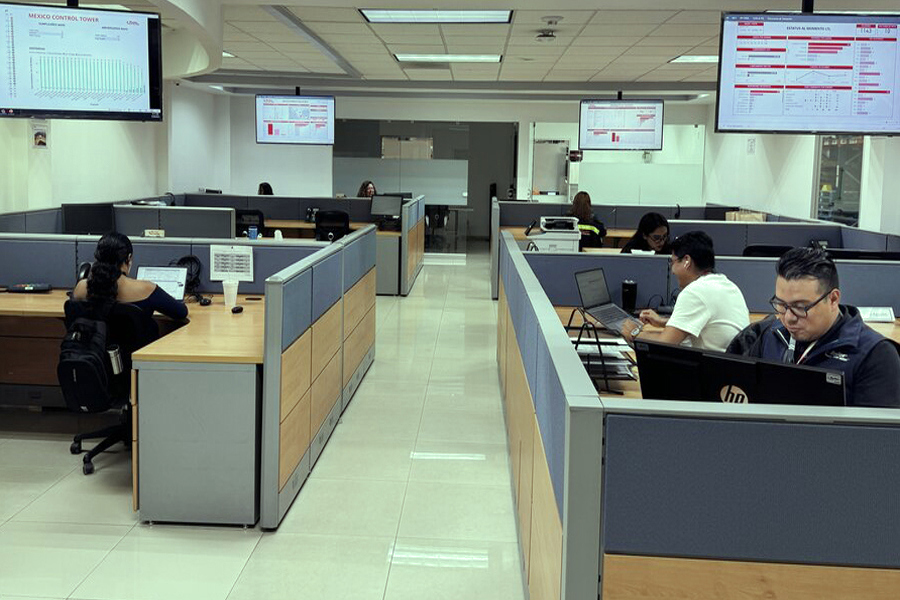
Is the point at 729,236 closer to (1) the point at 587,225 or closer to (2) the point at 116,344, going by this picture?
(1) the point at 587,225

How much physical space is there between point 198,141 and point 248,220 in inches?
151

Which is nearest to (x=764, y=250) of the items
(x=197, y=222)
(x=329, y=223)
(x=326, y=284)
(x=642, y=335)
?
(x=642, y=335)

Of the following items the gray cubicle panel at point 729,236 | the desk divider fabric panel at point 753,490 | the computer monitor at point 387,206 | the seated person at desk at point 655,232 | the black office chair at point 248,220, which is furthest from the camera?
the computer monitor at point 387,206

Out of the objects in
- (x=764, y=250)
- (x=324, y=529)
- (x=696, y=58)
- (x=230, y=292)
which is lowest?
(x=324, y=529)

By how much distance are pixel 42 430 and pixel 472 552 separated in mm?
2802

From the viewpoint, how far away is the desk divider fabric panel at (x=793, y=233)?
27.4 feet

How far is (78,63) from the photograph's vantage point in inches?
183

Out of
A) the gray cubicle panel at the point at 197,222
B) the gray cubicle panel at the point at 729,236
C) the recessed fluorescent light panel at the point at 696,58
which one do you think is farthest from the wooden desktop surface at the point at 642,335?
the recessed fluorescent light panel at the point at 696,58

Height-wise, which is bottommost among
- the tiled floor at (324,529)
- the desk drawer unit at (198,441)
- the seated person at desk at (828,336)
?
the tiled floor at (324,529)

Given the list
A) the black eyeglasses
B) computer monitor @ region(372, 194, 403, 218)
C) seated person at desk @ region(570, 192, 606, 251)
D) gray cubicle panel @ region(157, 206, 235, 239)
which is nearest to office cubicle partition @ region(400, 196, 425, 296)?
computer monitor @ region(372, 194, 403, 218)

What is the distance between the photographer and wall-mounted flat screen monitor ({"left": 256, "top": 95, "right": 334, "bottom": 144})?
10.4 m

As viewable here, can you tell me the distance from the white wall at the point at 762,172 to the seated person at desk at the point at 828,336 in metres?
6.44

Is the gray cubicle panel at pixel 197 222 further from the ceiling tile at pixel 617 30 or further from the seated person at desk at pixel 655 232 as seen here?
the seated person at desk at pixel 655 232

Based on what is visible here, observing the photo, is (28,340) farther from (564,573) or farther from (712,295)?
(564,573)
